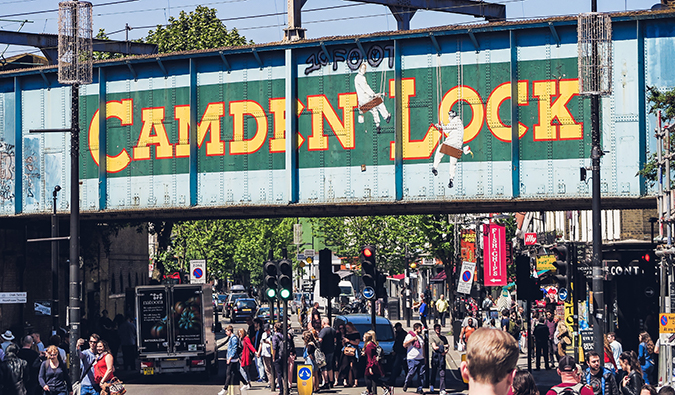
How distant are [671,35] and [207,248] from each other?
5012cm

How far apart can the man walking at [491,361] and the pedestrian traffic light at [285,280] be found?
750 inches

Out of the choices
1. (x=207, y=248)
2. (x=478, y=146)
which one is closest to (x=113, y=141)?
(x=478, y=146)

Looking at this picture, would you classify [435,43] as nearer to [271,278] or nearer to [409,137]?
[409,137]

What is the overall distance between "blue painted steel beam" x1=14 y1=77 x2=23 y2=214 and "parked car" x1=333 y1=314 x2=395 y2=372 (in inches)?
394

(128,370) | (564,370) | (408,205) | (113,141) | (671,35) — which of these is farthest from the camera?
(128,370)

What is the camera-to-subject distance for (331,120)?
24719 millimetres

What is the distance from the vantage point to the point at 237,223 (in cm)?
7250

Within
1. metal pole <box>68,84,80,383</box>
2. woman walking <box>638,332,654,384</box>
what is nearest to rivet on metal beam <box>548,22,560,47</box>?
woman walking <box>638,332,654,384</box>

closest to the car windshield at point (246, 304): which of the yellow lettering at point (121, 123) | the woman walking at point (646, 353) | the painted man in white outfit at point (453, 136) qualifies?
the yellow lettering at point (121, 123)

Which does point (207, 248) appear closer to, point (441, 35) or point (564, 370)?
point (441, 35)

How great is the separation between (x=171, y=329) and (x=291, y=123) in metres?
6.97

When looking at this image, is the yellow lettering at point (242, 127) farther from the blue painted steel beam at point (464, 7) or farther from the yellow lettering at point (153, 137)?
the blue painted steel beam at point (464, 7)

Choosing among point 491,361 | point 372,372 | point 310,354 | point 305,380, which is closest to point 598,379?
point 372,372

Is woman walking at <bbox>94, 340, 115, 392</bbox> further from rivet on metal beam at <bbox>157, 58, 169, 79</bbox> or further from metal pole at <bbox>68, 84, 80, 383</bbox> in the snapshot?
rivet on metal beam at <bbox>157, 58, 169, 79</bbox>
